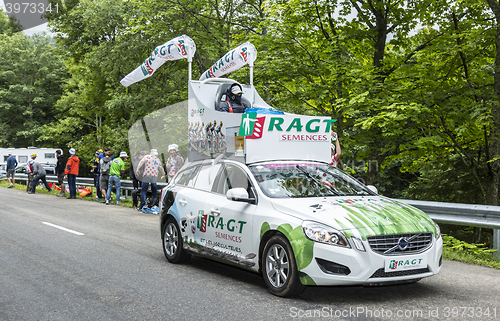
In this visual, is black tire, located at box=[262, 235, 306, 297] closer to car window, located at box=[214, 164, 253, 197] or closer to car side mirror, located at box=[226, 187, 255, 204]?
car side mirror, located at box=[226, 187, 255, 204]

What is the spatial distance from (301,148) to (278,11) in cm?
1012

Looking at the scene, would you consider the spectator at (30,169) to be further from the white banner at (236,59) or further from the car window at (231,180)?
the car window at (231,180)

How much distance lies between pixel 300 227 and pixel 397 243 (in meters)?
0.99

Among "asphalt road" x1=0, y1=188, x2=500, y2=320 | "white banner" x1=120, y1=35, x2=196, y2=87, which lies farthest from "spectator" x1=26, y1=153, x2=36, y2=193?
"asphalt road" x1=0, y1=188, x2=500, y2=320

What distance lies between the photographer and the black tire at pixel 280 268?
531cm

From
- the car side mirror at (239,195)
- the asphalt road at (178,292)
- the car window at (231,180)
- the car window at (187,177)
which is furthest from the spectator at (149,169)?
the car side mirror at (239,195)

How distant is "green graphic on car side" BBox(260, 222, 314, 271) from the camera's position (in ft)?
16.9

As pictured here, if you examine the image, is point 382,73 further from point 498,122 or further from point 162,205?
point 162,205

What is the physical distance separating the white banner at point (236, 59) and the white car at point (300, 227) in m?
5.20

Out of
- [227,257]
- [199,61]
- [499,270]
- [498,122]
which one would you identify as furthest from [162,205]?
[199,61]

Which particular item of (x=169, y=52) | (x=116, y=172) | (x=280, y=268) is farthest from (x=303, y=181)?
(x=116, y=172)

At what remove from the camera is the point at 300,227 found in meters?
5.30

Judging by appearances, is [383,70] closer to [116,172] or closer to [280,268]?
[116,172]

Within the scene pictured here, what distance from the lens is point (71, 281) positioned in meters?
6.35
